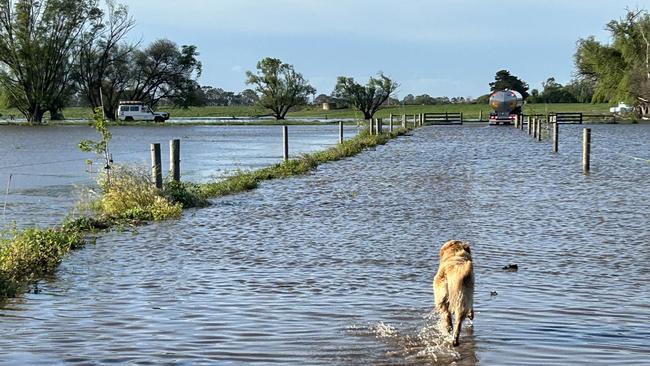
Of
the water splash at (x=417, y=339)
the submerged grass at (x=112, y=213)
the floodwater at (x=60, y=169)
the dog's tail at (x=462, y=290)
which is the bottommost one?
the floodwater at (x=60, y=169)

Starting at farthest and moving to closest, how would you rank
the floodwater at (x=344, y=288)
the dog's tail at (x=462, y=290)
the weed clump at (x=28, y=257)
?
the weed clump at (x=28, y=257) < the floodwater at (x=344, y=288) < the dog's tail at (x=462, y=290)

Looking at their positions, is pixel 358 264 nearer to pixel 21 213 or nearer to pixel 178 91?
pixel 21 213

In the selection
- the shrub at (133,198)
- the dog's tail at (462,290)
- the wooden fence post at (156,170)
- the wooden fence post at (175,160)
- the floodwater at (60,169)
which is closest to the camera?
the dog's tail at (462,290)

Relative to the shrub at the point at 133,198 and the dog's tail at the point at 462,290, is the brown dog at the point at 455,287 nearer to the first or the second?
the dog's tail at the point at 462,290

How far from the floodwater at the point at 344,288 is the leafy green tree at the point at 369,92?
94280mm

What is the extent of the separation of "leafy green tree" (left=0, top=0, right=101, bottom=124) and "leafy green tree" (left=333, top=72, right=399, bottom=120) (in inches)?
1396

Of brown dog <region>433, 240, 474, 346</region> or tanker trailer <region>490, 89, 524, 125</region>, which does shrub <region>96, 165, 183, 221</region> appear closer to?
brown dog <region>433, 240, 474, 346</region>

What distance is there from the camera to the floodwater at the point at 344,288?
268 inches

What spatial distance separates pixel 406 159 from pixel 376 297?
22671 millimetres

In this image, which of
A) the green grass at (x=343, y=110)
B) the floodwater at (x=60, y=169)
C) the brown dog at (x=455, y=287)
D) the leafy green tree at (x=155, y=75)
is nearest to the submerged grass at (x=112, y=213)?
the floodwater at (x=60, y=169)

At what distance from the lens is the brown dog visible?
6.38 m

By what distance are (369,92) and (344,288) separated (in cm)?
10415

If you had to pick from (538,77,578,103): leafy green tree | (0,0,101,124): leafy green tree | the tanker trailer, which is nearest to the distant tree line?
(0,0,101,124): leafy green tree

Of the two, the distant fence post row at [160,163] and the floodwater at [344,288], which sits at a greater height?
the distant fence post row at [160,163]
